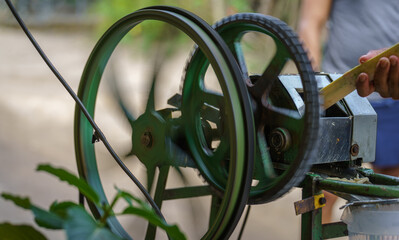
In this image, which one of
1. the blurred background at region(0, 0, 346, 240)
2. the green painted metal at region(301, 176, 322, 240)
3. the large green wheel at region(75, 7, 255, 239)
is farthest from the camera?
the blurred background at region(0, 0, 346, 240)

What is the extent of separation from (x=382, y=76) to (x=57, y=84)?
6.81m

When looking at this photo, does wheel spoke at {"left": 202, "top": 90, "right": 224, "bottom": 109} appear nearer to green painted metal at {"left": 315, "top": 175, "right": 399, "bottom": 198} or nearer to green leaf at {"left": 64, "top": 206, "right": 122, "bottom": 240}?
green painted metal at {"left": 315, "top": 175, "right": 399, "bottom": 198}

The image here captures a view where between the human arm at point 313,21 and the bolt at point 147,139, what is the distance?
1198 mm

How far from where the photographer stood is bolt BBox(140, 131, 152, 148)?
61.0 inches

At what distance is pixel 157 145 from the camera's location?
5.04 ft

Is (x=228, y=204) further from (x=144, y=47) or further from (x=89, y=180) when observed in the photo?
(x=144, y=47)

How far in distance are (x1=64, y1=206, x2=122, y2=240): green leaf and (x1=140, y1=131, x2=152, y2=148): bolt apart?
666 mm

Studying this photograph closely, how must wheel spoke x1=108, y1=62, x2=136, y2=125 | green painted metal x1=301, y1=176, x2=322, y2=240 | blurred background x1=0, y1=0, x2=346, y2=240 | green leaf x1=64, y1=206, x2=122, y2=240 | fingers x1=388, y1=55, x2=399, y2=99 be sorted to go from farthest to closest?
blurred background x1=0, y1=0, x2=346, y2=240 < wheel spoke x1=108, y1=62, x2=136, y2=125 < green painted metal x1=301, y1=176, x2=322, y2=240 < fingers x1=388, y1=55, x2=399, y2=99 < green leaf x1=64, y1=206, x2=122, y2=240

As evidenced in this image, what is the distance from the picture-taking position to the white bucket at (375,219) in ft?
4.59

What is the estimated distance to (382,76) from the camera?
1418mm

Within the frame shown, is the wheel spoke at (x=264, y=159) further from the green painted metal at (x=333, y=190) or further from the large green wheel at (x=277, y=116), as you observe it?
the green painted metal at (x=333, y=190)

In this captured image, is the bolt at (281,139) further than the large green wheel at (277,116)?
Yes

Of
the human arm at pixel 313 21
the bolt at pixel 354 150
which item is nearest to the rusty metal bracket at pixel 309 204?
the bolt at pixel 354 150

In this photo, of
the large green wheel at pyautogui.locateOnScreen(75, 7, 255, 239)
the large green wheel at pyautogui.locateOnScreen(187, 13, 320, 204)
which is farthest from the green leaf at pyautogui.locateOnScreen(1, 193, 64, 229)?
the large green wheel at pyautogui.locateOnScreen(187, 13, 320, 204)
